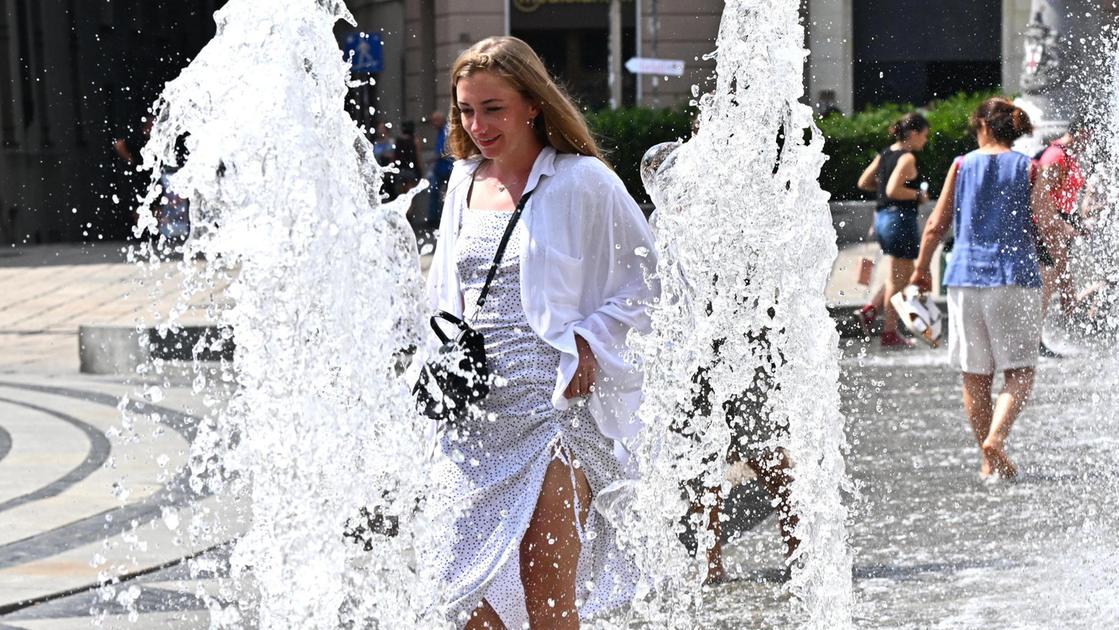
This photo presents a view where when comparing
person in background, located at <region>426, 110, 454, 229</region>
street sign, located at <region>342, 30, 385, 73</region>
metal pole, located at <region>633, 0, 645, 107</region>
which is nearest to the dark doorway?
metal pole, located at <region>633, 0, 645, 107</region>

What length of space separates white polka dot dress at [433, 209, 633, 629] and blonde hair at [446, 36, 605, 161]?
22 centimetres

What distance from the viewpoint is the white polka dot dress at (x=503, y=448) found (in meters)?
3.97

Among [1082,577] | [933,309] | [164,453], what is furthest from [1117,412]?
[164,453]

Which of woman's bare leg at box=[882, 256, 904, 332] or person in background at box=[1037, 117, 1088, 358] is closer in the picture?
person in background at box=[1037, 117, 1088, 358]

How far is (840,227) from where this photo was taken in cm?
1780

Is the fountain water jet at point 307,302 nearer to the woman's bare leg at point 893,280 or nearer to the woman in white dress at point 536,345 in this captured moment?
the woman in white dress at point 536,345

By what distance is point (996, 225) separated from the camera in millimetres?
7844

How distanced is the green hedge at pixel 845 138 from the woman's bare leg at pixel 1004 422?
10.1 meters

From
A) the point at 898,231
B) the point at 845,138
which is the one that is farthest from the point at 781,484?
the point at 845,138

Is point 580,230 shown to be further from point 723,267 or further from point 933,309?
point 933,309

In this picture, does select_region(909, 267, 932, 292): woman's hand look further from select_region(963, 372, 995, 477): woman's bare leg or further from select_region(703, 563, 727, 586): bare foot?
select_region(703, 563, 727, 586): bare foot

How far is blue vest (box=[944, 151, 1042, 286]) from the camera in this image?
7820 mm

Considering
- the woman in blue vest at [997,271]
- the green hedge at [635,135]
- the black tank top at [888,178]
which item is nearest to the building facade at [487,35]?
the green hedge at [635,135]

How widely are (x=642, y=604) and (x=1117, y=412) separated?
5298mm
